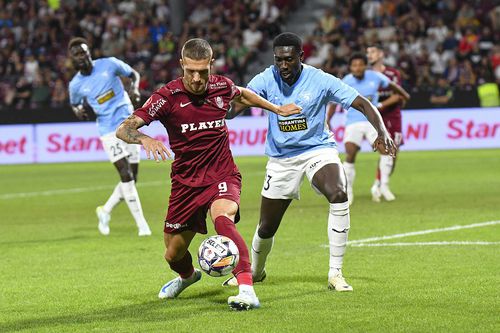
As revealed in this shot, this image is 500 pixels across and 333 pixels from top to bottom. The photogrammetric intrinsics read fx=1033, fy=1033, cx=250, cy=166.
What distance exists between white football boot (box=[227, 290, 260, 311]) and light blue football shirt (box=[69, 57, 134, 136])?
6.83 m

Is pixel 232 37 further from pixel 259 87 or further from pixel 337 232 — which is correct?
pixel 337 232

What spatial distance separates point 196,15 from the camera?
119 ft

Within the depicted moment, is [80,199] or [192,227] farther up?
[192,227]

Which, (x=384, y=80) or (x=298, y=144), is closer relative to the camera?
(x=298, y=144)

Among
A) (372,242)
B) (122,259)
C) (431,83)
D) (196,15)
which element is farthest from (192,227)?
(196,15)

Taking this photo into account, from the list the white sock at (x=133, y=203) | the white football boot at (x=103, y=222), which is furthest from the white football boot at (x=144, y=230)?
the white football boot at (x=103, y=222)

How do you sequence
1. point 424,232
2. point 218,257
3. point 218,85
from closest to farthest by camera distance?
point 218,257 → point 218,85 → point 424,232

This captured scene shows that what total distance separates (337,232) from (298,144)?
85 centimetres

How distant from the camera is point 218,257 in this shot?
7.56 m

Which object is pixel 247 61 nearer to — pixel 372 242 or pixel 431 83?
pixel 431 83

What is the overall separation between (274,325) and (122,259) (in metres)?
4.35

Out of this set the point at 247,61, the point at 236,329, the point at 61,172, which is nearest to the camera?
the point at 236,329

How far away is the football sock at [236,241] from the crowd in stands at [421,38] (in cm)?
2030

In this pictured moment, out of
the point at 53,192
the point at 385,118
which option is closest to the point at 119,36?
the point at 53,192
